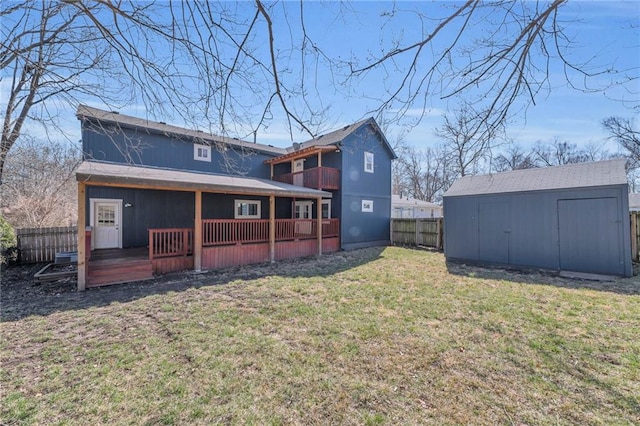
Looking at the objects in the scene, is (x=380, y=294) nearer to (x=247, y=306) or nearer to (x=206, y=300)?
(x=247, y=306)

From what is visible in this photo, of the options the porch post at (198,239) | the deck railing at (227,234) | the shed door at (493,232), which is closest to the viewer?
the deck railing at (227,234)

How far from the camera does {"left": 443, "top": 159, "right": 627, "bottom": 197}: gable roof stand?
25.0ft

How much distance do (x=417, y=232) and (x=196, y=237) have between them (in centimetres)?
1045

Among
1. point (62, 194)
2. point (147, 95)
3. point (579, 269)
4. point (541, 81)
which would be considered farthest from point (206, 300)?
point (62, 194)

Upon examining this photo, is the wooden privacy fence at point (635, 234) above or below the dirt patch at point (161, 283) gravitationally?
above

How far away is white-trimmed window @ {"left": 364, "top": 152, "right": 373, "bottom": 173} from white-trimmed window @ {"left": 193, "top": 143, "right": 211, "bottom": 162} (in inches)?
297

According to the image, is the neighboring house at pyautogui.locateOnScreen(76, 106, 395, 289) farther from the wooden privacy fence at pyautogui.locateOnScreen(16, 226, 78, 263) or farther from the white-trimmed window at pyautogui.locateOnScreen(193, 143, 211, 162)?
the wooden privacy fence at pyautogui.locateOnScreen(16, 226, 78, 263)

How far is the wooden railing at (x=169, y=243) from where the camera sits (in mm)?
7736

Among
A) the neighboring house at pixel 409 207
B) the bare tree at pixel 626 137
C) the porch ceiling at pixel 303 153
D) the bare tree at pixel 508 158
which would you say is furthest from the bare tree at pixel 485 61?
the bare tree at pixel 626 137

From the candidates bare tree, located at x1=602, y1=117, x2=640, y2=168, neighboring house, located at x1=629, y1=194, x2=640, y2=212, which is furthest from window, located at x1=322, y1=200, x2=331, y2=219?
neighboring house, located at x1=629, y1=194, x2=640, y2=212

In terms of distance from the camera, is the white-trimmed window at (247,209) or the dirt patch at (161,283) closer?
the dirt patch at (161,283)

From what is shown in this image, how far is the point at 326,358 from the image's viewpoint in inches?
127

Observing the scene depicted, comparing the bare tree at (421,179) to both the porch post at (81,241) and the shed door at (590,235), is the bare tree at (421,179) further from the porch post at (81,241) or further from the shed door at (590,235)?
the porch post at (81,241)

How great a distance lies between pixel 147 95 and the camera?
309 cm
